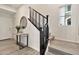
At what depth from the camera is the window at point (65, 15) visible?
1.47 m

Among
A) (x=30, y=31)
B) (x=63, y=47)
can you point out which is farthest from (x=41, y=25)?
(x=63, y=47)

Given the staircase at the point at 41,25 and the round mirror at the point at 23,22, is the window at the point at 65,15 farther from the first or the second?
the round mirror at the point at 23,22

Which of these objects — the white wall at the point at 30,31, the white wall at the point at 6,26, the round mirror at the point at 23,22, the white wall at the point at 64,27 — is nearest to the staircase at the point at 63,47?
the white wall at the point at 64,27

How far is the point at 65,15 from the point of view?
1502 mm

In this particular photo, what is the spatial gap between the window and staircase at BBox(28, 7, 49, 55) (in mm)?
257

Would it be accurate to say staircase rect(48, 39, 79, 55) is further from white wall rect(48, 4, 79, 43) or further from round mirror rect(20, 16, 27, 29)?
Result: round mirror rect(20, 16, 27, 29)

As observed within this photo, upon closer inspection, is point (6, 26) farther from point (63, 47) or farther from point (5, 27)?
point (63, 47)

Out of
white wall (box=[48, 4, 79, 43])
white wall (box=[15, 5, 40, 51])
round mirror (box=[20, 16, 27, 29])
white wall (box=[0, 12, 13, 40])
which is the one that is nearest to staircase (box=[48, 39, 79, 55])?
white wall (box=[48, 4, 79, 43])

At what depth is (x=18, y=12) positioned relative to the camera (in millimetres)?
1554

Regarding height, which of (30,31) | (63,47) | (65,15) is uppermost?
(65,15)

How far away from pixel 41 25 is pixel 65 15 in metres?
0.42

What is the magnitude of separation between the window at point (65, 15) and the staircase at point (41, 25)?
0.26 meters

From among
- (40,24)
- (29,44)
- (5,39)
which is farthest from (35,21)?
(5,39)

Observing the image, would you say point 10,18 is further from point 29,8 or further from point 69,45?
point 69,45
